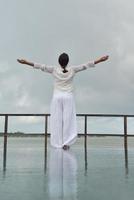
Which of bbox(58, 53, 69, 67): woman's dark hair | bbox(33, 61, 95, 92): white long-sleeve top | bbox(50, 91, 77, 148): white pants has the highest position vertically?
bbox(58, 53, 69, 67): woman's dark hair

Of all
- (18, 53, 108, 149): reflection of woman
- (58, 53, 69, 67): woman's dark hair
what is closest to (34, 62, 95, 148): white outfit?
(18, 53, 108, 149): reflection of woman

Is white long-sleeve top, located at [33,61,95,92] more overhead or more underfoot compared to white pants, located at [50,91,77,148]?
more overhead

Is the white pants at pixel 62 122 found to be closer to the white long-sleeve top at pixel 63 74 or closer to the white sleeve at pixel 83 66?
the white long-sleeve top at pixel 63 74

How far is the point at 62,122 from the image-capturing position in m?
6.96

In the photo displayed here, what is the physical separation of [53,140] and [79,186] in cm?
415

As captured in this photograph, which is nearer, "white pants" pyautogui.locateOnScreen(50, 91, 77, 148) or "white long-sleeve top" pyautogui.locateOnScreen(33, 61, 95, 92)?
"white long-sleeve top" pyautogui.locateOnScreen(33, 61, 95, 92)

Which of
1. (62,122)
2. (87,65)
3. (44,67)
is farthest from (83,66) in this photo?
(62,122)

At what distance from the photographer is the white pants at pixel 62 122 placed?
6.86 meters

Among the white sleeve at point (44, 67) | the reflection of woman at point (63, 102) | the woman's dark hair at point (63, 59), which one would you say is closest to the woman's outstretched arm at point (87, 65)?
the reflection of woman at point (63, 102)

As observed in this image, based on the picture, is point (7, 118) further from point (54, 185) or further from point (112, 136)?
point (54, 185)

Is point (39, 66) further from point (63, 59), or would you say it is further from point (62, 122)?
point (62, 122)

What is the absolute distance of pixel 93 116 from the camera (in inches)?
378

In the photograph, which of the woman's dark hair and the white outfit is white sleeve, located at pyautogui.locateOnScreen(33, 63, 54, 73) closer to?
the white outfit

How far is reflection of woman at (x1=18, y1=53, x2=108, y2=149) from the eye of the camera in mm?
6742
